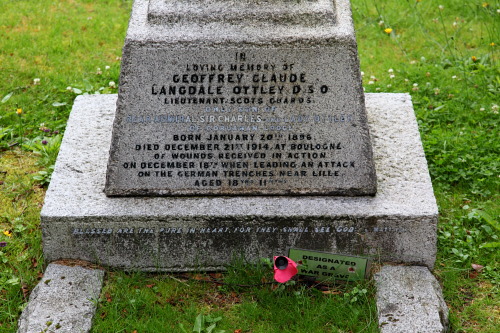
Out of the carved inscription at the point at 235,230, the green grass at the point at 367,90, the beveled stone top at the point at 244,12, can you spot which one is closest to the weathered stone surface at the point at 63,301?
the green grass at the point at 367,90

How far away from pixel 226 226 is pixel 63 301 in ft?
2.96

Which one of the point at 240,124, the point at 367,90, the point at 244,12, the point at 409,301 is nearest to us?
the point at 409,301

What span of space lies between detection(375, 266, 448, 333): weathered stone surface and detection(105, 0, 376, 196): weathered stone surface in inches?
18.6

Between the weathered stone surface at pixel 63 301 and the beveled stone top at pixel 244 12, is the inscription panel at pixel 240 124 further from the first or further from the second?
the weathered stone surface at pixel 63 301

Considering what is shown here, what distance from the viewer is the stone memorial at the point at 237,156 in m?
3.53

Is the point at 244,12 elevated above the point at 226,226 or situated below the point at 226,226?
above

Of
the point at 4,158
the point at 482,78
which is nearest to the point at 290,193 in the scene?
the point at 4,158

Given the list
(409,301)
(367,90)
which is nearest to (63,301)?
(409,301)

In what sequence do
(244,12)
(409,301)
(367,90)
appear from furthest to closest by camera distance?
1. (367,90)
2. (244,12)
3. (409,301)

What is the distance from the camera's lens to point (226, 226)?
362 cm

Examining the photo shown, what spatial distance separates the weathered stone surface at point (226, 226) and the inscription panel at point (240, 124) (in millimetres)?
103

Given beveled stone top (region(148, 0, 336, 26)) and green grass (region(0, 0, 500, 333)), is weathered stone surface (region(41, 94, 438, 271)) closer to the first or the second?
green grass (region(0, 0, 500, 333))

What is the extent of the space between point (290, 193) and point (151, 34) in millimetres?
1111

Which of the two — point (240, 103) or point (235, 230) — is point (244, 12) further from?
point (235, 230)
